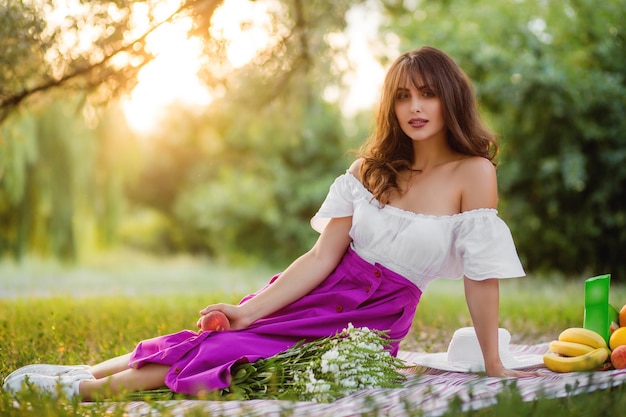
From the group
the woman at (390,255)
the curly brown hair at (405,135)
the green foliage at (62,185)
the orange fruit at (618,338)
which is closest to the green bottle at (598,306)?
the orange fruit at (618,338)

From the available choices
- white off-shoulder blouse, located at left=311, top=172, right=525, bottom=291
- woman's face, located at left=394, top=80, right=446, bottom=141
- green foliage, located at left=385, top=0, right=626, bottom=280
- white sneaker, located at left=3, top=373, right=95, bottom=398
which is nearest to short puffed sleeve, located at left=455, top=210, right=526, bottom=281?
white off-shoulder blouse, located at left=311, top=172, right=525, bottom=291

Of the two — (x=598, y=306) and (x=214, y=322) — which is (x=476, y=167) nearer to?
(x=598, y=306)

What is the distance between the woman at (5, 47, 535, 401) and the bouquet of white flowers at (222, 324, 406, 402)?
0.09m

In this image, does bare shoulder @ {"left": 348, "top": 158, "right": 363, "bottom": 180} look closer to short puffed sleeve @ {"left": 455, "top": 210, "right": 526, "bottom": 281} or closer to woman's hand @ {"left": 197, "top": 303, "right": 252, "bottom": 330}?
short puffed sleeve @ {"left": 455, "top": 210, "right": 526, "bottom": 281}

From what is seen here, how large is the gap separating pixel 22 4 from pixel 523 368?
163 inches

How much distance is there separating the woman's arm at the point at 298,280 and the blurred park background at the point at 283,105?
2080mm

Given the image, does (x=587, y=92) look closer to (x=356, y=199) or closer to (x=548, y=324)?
(x=548, y=324)

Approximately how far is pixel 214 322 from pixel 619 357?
1.75 m

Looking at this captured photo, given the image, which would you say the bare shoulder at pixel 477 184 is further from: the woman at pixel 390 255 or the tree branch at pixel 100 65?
the tree branch at pixel 100 65

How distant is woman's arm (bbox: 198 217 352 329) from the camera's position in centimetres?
342

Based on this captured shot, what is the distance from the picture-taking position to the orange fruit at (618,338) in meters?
3.36

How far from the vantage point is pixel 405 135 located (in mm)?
3592

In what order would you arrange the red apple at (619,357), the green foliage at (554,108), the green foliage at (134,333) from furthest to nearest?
the green foliage at (554,108)
the red apple at (619,357)
the green foliage at (134,333)

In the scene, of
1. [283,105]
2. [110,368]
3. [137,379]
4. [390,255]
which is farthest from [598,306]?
[283,105]
